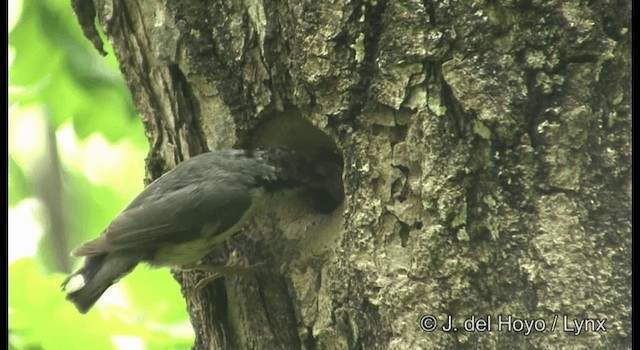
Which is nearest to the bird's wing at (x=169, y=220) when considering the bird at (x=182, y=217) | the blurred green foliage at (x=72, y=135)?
the bird at (x=182, y=217)

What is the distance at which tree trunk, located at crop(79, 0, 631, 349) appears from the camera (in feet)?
8.46

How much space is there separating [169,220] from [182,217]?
2.0 inches

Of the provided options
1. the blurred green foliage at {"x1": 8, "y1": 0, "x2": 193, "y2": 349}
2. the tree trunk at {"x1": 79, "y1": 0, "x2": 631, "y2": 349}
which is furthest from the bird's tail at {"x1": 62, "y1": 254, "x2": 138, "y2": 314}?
the tree trunk at {"x1": 79, "y1": 0, "x2": 631, "y2": 349}

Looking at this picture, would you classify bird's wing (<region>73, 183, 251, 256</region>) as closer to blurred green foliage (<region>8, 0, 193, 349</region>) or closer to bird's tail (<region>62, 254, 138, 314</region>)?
bird's tail (<region>62, 254, 138, 314</region>)

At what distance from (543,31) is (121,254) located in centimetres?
180

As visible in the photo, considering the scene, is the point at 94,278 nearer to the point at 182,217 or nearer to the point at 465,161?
the point at 182,217

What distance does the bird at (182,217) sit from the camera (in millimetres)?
3287

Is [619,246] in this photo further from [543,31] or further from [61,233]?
[61,233]

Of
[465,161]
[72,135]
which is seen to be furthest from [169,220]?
[72,135]

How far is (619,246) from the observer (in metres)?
2.58

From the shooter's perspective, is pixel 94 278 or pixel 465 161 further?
pixel 94 278

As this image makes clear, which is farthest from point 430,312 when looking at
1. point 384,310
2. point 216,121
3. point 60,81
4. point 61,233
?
point 61,233

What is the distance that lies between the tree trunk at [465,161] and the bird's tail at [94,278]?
0.75 meters

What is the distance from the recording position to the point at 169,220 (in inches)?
133
